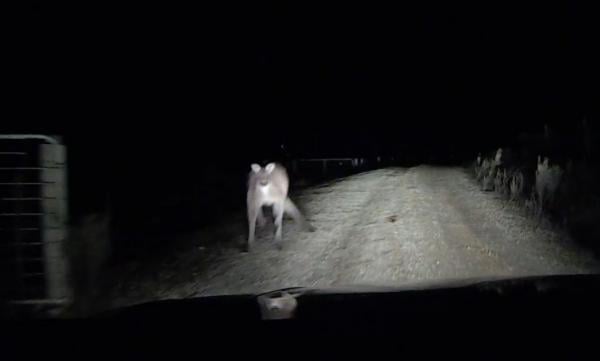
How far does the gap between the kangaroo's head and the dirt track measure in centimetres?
115

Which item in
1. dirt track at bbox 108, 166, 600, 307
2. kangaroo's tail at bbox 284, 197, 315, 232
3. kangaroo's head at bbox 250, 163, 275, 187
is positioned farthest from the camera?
kangaroo's tail at bbox 284, 197, 315, 232

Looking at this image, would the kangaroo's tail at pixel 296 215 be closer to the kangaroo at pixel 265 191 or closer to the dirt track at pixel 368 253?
the dirt track at pixel 368 253

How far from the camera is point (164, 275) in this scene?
8938 millimetres

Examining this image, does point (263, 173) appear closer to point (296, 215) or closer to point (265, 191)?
point (265, 191)

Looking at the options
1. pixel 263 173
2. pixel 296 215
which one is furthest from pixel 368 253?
pixel 296 215

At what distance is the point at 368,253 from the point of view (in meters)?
9.27

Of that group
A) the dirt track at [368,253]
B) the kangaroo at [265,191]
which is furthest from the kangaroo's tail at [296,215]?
the kangaroo at [265,191]

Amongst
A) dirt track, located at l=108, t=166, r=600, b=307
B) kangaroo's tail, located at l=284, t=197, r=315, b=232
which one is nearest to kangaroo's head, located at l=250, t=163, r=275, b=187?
dirt track, located at l=108, t=166, r=600, b=307

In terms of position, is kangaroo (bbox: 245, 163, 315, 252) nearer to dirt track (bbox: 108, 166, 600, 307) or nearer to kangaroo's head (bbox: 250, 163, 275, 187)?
kangaroo's head (bbox: 250, 163, 275, 187)

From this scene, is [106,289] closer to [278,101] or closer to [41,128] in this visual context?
[41,128]

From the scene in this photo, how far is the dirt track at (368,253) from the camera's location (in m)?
8.10

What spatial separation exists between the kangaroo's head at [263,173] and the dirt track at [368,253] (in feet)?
3.78

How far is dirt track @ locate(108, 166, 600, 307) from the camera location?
26.6 ft

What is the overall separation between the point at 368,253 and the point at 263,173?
7.48ft
